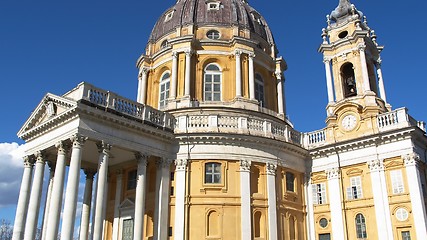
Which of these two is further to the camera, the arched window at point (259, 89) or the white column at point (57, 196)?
the arched window at point (259, 89)

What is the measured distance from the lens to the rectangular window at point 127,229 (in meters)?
21.8

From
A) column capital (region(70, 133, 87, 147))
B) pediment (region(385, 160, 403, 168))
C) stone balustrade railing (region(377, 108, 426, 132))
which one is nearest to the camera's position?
column capital (region(70, 133, 87, 147))

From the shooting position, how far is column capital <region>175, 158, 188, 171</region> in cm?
2158

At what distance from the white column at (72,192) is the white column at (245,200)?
26.5 feet

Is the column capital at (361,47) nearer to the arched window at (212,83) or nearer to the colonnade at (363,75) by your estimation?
the colonnade at (363,75)

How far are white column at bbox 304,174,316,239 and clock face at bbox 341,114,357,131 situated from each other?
3.56 m

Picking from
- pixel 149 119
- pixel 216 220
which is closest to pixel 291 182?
pixel 216 220

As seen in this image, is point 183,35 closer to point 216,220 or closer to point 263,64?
point 263,64

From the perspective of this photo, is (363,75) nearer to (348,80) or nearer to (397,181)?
(348,80)

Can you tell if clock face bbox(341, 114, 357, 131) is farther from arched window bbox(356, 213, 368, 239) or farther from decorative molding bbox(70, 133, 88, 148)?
decorative molding bbox(70, 133, 88, 148)

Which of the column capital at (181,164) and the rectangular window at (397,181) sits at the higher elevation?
the column capital at (181,164)

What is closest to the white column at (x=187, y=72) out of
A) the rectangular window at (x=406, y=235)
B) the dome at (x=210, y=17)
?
the dome at (x=210, y=17)

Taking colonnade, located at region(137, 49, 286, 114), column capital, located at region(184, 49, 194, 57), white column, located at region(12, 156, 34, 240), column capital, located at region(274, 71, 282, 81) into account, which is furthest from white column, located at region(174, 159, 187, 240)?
column capital, located at region(274, 71, 282, 81)

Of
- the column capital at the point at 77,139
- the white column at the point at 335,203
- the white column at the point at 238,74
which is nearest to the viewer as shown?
the column capital at the point at 77,139
